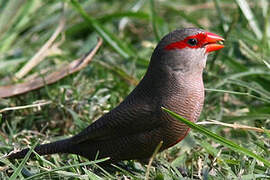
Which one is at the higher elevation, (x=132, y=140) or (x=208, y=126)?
(x=132, y=140)

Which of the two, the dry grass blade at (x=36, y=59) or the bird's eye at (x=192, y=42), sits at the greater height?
the bird's eye at (x=192, y=42)

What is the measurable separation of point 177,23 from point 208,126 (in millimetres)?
3115

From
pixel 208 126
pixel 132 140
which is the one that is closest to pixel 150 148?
pixel 132 140

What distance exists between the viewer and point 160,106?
12.3 ft

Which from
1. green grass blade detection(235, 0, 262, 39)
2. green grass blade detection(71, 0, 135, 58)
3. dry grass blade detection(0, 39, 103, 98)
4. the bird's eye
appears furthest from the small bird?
green grass blade detection(71, 0, 135, 58)

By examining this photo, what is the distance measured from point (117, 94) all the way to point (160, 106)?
1578 millimetres

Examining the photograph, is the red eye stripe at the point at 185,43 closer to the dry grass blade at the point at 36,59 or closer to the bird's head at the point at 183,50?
the bird's head at the point at 183,50

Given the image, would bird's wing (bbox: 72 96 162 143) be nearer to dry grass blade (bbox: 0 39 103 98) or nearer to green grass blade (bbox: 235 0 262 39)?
dry grass blade (bbox: 0 39 103 98)

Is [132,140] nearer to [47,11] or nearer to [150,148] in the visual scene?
[150,148]

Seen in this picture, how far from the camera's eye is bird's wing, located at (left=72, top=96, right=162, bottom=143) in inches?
148

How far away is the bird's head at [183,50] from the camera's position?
387 cm

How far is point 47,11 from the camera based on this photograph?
7465mm

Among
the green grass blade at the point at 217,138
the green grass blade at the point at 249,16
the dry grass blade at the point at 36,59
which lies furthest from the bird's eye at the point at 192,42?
the dry grass blade at the point at 36,59

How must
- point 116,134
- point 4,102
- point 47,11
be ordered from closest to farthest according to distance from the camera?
point 116,134 < point 4,102 < point 47,11
